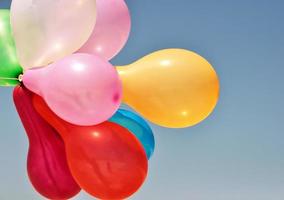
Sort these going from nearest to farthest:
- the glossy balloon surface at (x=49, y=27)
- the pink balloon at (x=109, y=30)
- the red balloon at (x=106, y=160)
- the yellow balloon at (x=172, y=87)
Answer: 1. the red balloon at (x=106, y=160)
2. the glossy balloon surface at (x=49, y=27)
3. the yellow balloon at (x=172, y=87)
4. the pink balloon at (x=109, y=30)

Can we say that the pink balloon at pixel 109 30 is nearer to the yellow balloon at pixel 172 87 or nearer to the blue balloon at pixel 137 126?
the yellow balloon at pixel 172 87

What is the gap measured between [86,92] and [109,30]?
999 millimetres

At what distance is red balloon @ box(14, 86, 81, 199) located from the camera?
12.7ft

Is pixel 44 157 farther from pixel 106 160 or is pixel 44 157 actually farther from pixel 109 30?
pixel 109 30

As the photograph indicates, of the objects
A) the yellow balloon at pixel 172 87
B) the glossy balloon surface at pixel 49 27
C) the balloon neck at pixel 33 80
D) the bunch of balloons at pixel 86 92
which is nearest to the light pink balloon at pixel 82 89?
the bunch of balloons at pixel 86 92

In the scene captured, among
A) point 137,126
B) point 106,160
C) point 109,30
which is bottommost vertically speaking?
point 137,126

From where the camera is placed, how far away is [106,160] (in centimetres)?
348

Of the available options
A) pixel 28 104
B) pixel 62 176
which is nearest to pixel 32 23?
pixel 28 104

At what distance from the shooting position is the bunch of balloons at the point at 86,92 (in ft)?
10.9

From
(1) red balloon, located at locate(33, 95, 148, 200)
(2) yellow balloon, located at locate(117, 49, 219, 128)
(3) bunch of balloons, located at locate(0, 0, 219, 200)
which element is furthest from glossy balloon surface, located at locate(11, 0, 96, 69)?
(1) red balloon, located at locate(33, 95, 148, 200)

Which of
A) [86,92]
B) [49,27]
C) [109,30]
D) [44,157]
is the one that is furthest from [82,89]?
[109,30]

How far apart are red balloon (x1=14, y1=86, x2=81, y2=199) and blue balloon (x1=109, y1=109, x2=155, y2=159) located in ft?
1.59

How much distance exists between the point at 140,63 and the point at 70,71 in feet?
2.46

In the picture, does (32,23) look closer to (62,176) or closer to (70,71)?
(70,71)
